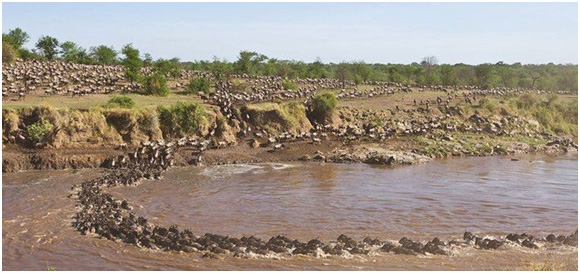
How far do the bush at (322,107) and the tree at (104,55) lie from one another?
35.2m

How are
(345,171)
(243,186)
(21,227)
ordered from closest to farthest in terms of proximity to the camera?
(21,227) < (243,186) < (345,171)

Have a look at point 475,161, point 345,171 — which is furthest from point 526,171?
point 345,171

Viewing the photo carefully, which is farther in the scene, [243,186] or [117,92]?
[117,92]

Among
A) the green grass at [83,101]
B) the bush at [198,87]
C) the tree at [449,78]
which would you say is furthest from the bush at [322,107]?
the tree at [449,78]

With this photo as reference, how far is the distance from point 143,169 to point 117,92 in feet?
44.9

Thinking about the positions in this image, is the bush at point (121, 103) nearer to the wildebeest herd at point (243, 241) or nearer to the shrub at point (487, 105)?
the wildebeest herd at point (243, 241)

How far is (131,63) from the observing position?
1764 inches

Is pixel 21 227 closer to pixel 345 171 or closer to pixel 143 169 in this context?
pixel 143 169

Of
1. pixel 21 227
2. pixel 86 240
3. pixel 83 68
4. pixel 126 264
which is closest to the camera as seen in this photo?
pixel 126 264

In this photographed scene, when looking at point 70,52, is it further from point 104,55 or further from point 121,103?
point 121,103

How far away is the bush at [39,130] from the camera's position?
2438 cm

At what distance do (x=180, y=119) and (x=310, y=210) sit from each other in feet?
40.8

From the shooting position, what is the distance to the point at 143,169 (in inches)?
929

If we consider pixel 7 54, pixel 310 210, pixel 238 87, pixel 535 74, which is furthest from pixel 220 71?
pixel 535 74
